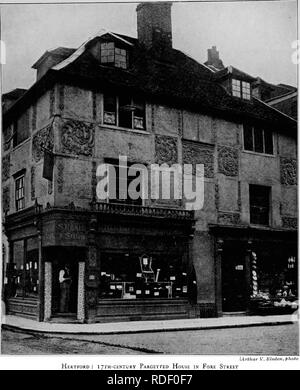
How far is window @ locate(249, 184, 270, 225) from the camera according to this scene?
14.5 m

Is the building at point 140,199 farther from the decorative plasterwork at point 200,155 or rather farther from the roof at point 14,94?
the roof at point 14,94

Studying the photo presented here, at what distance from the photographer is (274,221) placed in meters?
14.5

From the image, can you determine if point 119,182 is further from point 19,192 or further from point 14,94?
point 14,94

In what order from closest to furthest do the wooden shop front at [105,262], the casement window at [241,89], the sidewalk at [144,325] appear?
the sidewalk at [144,325]
the wooden shop front at [105,262]
the casement window at [241,89]

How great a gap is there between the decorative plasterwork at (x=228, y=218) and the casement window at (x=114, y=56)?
14.4 feet

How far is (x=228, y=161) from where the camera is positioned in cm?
1472

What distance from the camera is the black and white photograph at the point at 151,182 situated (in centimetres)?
1007

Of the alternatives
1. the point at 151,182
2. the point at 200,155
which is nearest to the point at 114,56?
the point at 151,182

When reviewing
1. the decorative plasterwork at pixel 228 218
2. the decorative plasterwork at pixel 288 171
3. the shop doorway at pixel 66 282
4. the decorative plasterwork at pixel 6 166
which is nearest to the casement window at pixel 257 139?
the decorative plasterwork at pixel 288 171

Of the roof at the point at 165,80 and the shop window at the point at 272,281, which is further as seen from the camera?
the shop window at the point at 272,281

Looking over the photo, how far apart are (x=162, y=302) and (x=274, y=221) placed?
3455 mm

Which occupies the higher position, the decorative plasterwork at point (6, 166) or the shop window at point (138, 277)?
the decorative plasterwork at point (6, 166)

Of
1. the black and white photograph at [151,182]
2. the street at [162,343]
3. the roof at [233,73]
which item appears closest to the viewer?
Result: the street at [162,343]

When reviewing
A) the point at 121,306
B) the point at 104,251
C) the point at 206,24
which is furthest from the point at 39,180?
the point at 206,24
